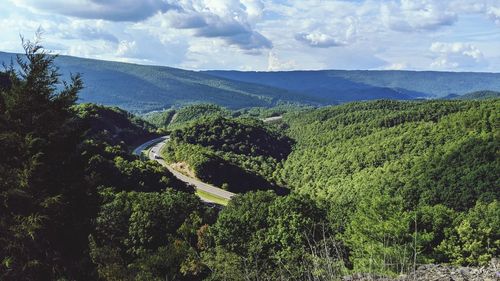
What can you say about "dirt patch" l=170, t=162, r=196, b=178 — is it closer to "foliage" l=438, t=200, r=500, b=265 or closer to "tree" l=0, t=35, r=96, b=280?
"foliage" l=438, t=200, r=500, b=265

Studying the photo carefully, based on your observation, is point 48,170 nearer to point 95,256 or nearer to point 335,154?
point 95,256

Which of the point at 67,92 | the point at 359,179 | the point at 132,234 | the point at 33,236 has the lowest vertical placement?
the point at 359,179

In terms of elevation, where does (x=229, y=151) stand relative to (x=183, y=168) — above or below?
below

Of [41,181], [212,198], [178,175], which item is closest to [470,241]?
[41,181]

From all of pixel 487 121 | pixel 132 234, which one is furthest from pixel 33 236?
pixel 487 121

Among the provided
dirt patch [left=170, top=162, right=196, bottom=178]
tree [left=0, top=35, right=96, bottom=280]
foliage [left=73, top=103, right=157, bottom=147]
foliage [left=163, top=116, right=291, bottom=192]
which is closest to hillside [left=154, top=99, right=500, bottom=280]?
foliage [left=163, top=116, right=291, bottom=192]

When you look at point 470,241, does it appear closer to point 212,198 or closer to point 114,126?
point 212,198

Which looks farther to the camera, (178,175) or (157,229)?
(178,175)

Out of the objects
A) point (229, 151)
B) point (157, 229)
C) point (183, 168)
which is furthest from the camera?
point (229, 151)


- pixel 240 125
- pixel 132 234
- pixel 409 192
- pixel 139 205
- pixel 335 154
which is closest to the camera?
pixel 132 234
